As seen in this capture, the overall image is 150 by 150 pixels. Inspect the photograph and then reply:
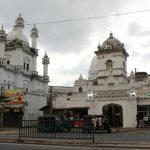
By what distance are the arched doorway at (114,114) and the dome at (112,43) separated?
1554 cm

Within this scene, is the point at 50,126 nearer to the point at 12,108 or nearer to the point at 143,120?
the point at 143,120

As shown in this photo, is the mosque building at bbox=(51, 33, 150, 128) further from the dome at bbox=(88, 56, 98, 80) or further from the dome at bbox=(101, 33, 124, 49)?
the dome at bbox=(88, 56, 98, 80)

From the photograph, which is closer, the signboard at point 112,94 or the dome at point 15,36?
the signboard at point 112,94

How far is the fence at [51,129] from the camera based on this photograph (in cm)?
1764

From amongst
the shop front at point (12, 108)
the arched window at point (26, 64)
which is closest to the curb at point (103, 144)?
the shop front at point (12, 108)

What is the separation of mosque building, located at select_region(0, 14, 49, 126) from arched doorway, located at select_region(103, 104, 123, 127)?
11.5 metres

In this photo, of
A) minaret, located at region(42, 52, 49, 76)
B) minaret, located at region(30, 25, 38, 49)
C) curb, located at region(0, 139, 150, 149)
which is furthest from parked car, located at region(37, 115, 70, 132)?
minaret, located at region(42, 52, 49, 76)

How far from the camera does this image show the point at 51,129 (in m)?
18.3

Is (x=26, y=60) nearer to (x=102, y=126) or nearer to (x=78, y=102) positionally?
(x=78, y=102)

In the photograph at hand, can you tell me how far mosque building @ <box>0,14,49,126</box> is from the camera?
136 ft

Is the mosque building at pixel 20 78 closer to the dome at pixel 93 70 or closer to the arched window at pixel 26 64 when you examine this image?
the arched window at pixel 26 64

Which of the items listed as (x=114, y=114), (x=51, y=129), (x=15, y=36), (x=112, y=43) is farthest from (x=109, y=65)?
(x=51, y=129)

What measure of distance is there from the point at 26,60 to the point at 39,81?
545 cm

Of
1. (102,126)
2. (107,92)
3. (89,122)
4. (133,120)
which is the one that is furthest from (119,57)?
(89,122)
